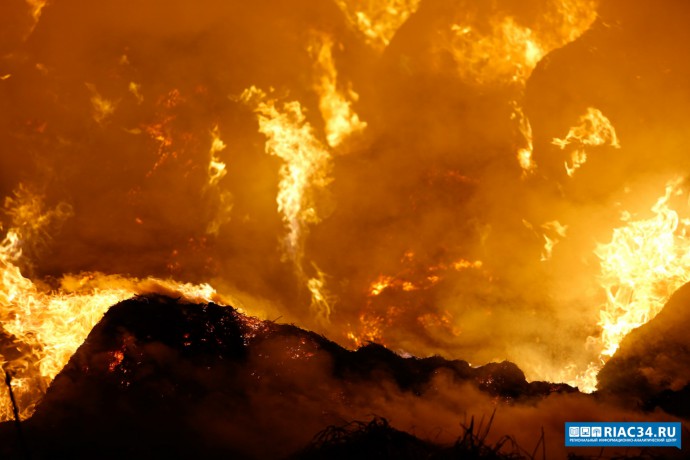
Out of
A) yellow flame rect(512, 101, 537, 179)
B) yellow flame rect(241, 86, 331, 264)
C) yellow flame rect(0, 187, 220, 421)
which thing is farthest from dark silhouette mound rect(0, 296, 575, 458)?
yellow flame rect(512, 101, 537, 179)

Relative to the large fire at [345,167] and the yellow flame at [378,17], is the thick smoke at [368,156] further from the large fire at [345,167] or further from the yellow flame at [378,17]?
the yellow flame at [378,17]

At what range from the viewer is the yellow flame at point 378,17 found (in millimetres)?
13758

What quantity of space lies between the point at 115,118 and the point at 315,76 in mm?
5044

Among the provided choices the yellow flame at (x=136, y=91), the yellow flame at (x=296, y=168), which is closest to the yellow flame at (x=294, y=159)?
the yellow flame at (x=296, y=168)

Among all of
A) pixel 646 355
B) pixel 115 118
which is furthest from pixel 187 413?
pixel 115 118

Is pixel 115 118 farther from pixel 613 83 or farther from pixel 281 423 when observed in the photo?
pixel 613 83

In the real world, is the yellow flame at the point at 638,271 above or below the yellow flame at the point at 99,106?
below

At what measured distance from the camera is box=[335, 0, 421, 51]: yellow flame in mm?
13758

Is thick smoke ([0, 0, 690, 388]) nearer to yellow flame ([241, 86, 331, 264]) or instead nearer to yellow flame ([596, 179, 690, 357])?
yellow flame ([241, 86, 331, 264])

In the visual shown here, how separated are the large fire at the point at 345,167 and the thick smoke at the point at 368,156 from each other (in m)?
0.04

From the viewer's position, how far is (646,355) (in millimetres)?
7051

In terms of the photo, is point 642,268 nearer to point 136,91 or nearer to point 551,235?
point 551,235

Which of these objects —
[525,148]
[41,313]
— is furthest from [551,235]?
[41,313]

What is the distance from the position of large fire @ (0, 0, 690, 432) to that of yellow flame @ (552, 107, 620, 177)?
49mm
